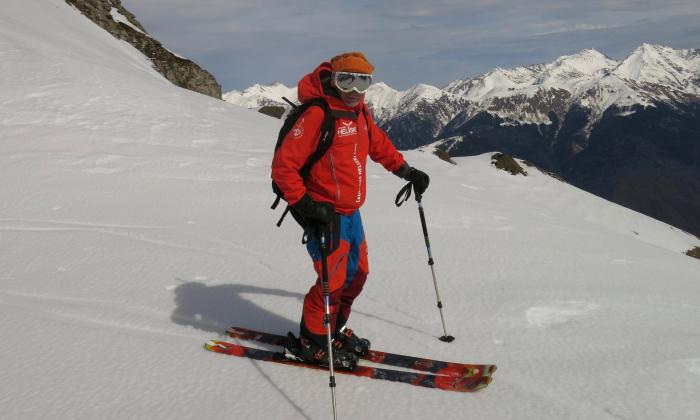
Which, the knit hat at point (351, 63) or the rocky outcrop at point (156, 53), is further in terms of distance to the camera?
the rocky outcrop at point (156, 53)

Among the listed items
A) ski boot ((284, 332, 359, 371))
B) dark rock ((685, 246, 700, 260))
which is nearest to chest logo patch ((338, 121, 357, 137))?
ski boot ((284, 332, 359, 371))

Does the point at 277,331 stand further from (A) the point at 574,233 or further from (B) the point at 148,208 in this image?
(A) the point at 574,233

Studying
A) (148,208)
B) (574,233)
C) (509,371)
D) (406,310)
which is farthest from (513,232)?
(148,208)

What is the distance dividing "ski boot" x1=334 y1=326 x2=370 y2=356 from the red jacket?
1414 mm

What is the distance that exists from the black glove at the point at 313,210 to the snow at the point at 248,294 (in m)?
1.59

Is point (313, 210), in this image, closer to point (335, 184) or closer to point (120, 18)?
point (335, 184)

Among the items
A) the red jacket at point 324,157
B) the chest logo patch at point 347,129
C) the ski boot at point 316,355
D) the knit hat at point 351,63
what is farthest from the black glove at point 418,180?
the ski boot at point 316,355

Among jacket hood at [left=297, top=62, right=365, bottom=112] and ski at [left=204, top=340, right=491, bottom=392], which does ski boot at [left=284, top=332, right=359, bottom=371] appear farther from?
jacket hood at [left=297, top=62, right=365, bottom=112]

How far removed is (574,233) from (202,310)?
9.20m

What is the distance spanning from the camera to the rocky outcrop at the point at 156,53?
39469 millimetres

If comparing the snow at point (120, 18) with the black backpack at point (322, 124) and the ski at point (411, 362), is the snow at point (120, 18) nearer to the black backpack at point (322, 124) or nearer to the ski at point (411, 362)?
the ski at point (411, 362)

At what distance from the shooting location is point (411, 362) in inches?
204

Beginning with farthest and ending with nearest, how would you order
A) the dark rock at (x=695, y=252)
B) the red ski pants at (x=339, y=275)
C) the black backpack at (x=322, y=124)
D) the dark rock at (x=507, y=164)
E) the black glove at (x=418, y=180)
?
the dark rock at (x=695, y=252) < the dark rock at (x=507, y=164) < the black glove at (x=418, y=180) < the red ski pants at (x=339, y=275) < the black backpack at (x=322, y=124)

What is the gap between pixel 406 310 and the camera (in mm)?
6676
